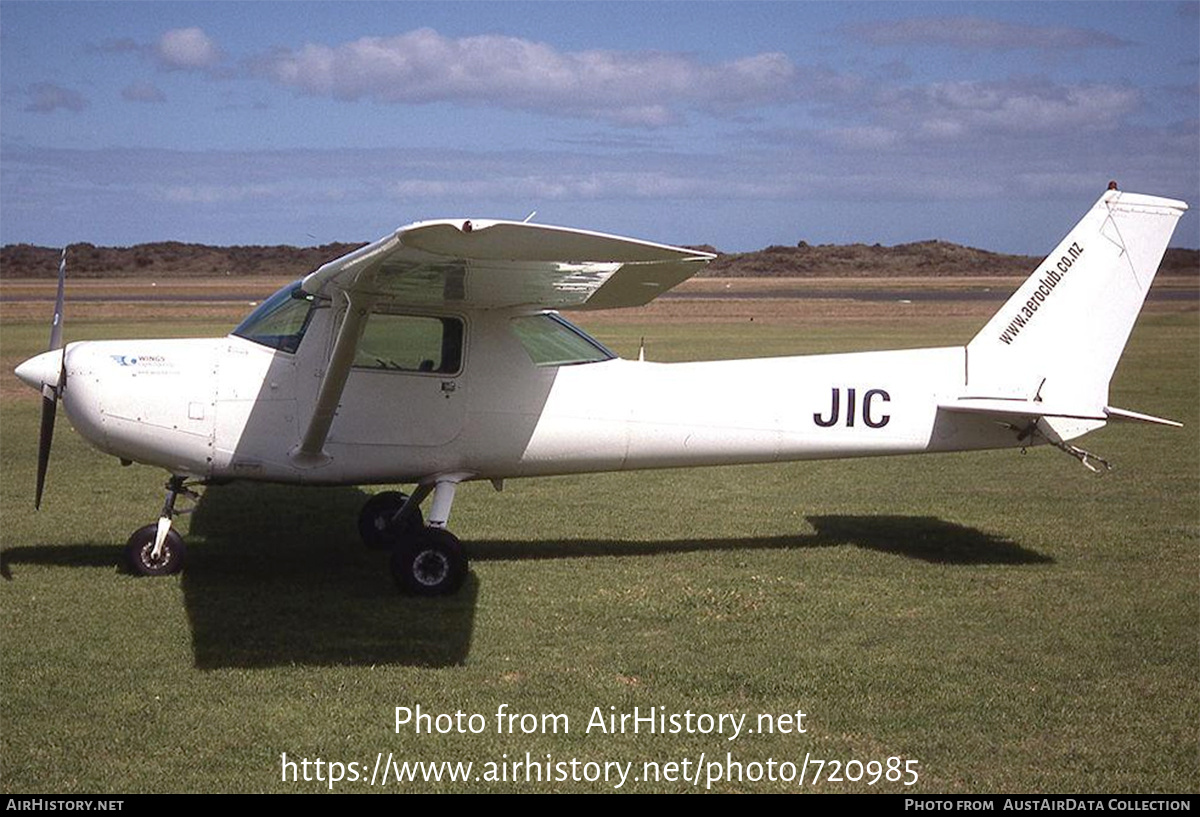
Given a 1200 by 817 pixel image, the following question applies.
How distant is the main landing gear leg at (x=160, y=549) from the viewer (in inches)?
366

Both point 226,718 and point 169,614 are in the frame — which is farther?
point 169,614

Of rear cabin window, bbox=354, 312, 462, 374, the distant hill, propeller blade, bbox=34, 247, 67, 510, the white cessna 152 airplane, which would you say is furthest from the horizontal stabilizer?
the distant hill

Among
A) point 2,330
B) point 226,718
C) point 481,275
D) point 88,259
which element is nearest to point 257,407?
point 481,275

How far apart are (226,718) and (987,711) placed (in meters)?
3.96

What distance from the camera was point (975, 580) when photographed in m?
9.34

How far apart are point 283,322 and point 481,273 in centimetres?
236

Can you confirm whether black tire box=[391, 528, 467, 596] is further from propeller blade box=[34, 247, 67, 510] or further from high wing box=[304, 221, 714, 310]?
propeller blade box=[34, 247, 67, 510]

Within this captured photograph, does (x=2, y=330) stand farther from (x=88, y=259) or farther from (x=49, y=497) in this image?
(x=88, y=259)

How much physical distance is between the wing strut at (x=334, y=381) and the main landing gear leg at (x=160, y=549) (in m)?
1.04

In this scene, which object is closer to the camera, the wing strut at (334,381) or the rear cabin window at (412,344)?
the wing strut at (334,381)

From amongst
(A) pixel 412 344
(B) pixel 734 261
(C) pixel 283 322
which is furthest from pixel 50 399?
(B) pixel 734 261

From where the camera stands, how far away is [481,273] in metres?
7.68

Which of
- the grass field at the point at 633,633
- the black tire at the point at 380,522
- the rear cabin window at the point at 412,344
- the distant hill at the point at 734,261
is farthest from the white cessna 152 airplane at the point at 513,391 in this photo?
the distant hill at the point at 734,261

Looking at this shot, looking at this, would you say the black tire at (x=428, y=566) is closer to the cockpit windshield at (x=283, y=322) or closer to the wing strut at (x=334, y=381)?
the wing strut at (x=334, y=381)
